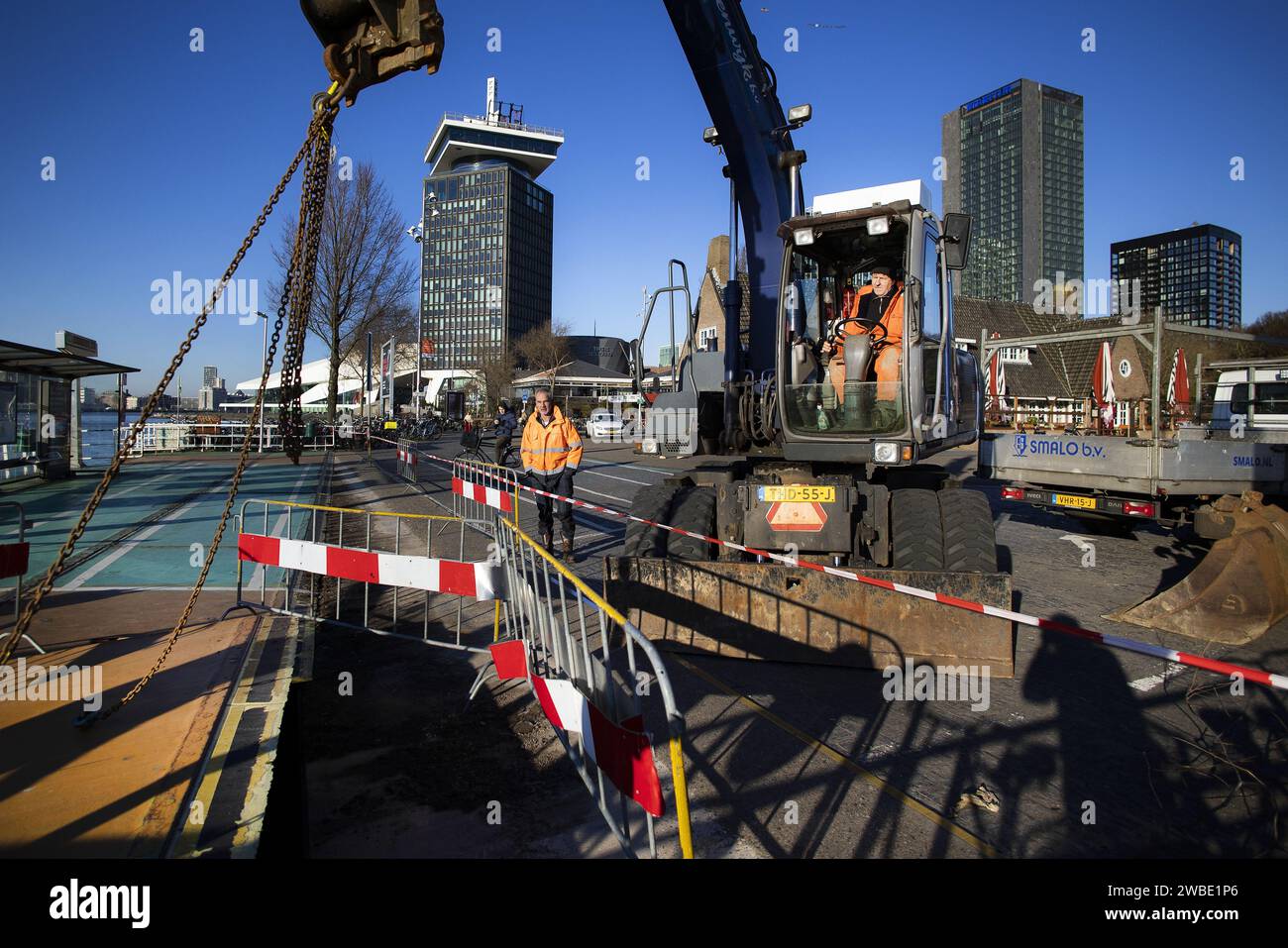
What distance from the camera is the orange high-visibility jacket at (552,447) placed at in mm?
9289

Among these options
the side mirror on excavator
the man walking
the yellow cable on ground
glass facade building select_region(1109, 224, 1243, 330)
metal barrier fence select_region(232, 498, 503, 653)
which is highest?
glass facade building select_region(1109, 224, 1243, 330)

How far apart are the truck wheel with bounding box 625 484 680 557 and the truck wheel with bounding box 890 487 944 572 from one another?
1.88 metres

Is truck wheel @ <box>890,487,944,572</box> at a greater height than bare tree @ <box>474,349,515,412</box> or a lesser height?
lesser

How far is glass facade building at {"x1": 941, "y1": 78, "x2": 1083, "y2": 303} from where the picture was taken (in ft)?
455

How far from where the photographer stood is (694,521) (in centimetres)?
647

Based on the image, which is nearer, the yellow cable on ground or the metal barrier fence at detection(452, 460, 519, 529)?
the yellow cable on ground

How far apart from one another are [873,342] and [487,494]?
14.4 ft

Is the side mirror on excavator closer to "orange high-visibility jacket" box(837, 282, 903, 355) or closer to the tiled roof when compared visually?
"orange high-visibility jacket" box(837, 282, 903, 355)

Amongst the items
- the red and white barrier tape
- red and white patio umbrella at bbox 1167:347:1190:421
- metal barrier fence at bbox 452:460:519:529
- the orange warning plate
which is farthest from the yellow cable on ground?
red and white patio umbrella at bbox 1167:347:1190:421

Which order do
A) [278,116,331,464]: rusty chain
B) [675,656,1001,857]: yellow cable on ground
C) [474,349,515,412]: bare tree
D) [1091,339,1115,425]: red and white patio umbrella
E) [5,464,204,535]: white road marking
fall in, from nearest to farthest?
[675,656,1001,857]: yellow cable on ground, [278,116,331,464]: rusty chain, [5,464,204,535]: white road marking, [1091,339,1115,425]: red and white patio umbrella, [474,349,515,412]: bare tree

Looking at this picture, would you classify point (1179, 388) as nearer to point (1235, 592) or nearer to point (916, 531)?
point (1235, 592)

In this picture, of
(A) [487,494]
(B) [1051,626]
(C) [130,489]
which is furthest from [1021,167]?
(B) [1051,626]
